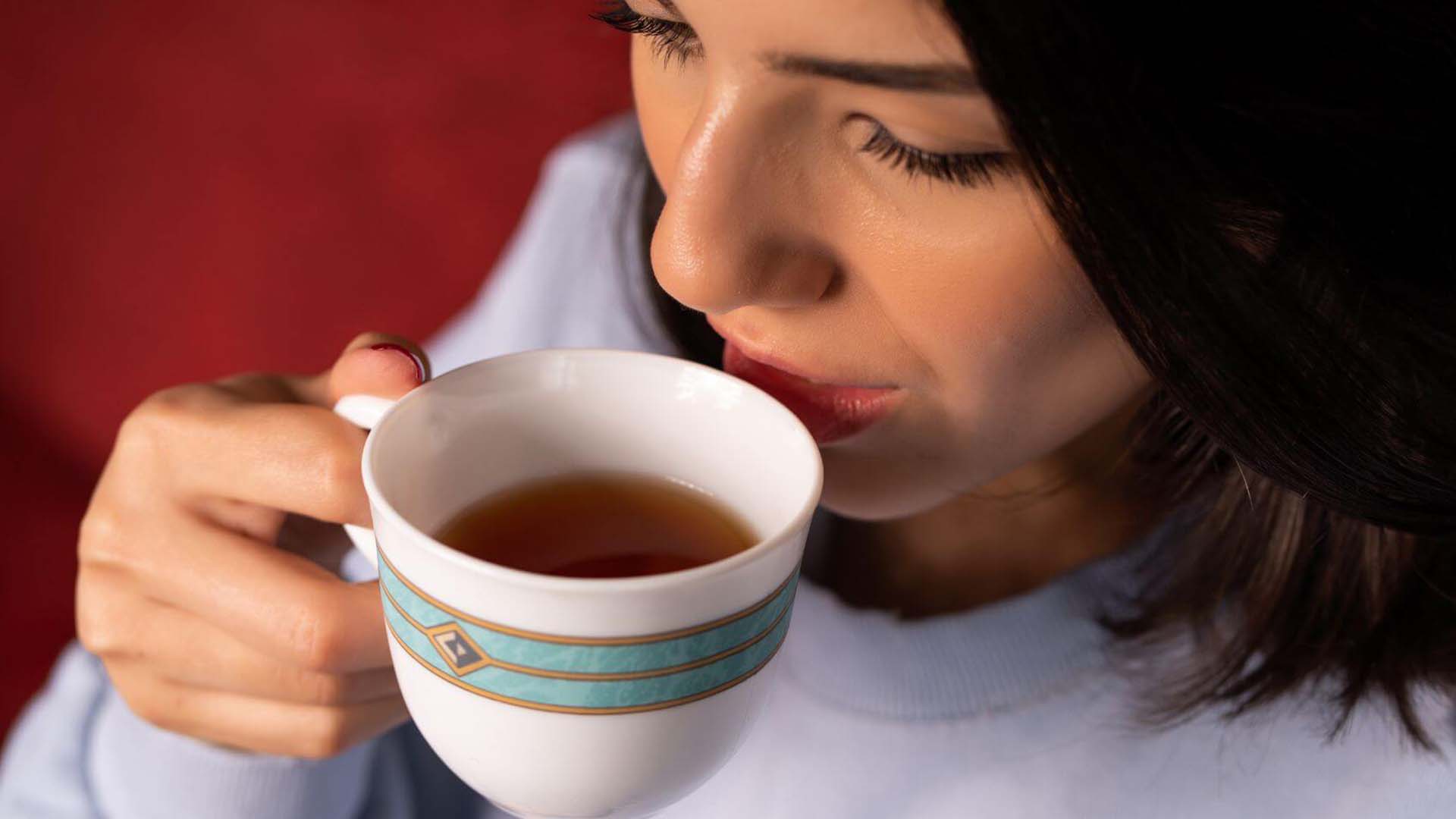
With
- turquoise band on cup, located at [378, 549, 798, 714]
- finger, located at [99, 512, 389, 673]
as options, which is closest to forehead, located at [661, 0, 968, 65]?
turquoise band on cup, located at [378, 549, 798, 714]

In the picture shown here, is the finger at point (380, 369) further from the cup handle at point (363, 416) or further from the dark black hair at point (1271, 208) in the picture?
the dark black hair at point (1271, 208)

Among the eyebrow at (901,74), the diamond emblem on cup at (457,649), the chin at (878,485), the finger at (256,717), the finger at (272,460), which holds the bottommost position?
the finger at (256,717)

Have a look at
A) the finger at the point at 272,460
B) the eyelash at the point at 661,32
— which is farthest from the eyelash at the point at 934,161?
the finger at the point at 272,460

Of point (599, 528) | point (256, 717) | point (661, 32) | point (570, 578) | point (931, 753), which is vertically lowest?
point (931, 753)

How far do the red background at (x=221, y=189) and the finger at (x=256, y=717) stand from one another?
740 millimetres

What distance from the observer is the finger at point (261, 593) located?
0.66 meters

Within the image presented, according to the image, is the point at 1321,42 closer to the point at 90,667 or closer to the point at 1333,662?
the point at 1333,662

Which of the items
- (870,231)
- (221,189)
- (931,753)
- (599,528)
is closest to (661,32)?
(870,231)

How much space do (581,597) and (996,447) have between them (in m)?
0.33

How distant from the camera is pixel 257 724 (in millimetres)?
746

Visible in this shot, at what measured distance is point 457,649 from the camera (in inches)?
19.4

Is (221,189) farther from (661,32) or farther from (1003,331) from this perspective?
(1003,331)

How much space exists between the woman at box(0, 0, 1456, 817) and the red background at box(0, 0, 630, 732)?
1.26 ft

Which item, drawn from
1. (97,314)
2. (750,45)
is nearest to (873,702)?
(750,45)
